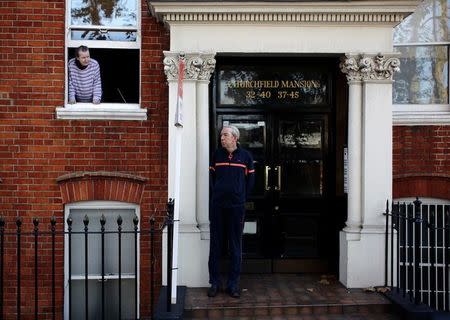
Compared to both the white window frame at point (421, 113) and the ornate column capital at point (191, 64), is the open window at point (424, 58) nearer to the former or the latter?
the white window frame at point (421, 113)

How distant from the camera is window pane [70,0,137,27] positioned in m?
8.02

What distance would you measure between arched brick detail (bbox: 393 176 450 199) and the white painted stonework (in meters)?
0.71

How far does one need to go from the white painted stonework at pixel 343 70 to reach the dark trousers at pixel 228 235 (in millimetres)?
421

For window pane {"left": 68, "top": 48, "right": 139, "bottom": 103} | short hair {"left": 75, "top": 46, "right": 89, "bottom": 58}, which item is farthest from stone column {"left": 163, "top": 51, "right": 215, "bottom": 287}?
short hair {"left": 75, "top": 46, "right": 89, "bottom": 58}

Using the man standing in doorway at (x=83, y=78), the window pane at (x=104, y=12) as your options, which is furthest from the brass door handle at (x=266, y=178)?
the window pane at (x=104, y=12)

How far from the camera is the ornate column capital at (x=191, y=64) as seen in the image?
734cm

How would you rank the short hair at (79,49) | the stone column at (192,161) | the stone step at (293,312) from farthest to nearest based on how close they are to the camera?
the short hair at (79,49) → the stone column at (192,161) → the stone step at (293,312)

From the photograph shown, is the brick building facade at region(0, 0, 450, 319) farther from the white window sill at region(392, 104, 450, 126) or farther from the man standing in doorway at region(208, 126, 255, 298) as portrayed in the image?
the white window sill at region(392, 104, 450, 126)

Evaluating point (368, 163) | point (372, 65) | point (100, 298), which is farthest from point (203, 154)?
point (100, 298)

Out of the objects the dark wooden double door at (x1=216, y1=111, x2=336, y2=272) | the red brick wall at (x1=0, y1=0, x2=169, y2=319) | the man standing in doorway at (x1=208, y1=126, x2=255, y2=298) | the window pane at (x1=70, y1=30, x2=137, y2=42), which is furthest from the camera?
the dark wooden double door at (x1=216, y1=111, x2=336, y2=272)

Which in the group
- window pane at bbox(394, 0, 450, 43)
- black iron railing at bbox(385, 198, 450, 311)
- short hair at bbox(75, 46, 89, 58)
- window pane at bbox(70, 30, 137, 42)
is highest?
window pane at bbox(394, 0, 450, 43)

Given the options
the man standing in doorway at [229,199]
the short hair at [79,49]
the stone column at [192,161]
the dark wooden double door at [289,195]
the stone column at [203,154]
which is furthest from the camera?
the dark wooden double door at [289,195]

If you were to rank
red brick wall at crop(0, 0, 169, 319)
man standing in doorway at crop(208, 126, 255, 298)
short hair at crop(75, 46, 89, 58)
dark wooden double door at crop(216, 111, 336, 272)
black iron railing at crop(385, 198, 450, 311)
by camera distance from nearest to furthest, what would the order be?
man standing in doorway at crop(208, 126, 255, 298) → black iron railing at crop(385, 198, 450, 311) → red brick wall at crop(0, 0, 169, 319) → short hair at crop(75, 46, 89, 58) → dark wooden double door at crop(216, 111, 336, 272)

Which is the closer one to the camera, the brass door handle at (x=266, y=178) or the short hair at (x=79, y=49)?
the short hair at (x=79, y=49)
